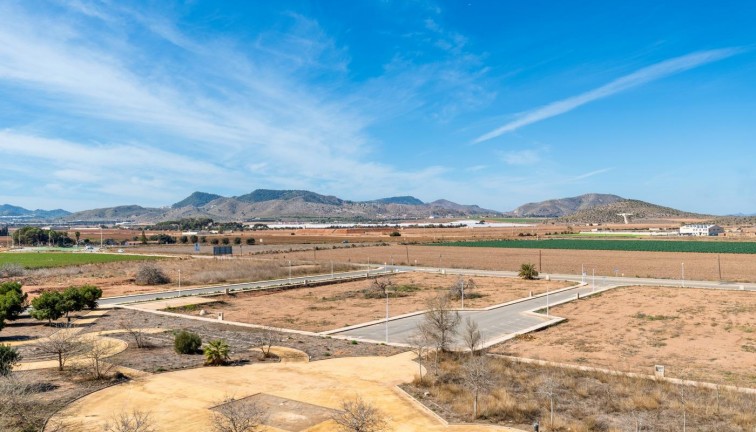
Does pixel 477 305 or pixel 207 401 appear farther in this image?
pixel 477 305

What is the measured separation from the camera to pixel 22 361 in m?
24.4

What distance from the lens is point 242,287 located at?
55938 mm

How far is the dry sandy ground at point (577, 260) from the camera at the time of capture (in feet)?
225

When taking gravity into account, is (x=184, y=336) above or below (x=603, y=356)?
above

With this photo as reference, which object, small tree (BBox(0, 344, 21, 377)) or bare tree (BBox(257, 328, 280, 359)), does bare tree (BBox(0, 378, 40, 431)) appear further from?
bare tree (BBox(257, 328, 280, 359))

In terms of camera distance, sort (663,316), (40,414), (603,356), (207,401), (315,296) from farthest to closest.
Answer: (315,296)
(663,316)
(603,356)
(207,401)
(40,414)

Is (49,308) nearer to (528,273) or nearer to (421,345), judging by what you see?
(421,345)

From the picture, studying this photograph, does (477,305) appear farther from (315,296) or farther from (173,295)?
(173,295)

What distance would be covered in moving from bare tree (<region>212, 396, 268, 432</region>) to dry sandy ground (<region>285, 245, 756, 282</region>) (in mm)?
61244

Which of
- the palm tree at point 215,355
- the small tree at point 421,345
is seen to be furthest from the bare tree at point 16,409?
the small tree at point 421,345

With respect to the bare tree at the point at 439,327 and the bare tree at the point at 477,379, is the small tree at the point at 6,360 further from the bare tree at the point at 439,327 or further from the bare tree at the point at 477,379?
the bare tree at the point at 439,327

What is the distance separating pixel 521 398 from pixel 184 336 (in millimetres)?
17798

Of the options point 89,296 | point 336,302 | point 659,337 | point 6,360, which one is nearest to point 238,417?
point 6,360

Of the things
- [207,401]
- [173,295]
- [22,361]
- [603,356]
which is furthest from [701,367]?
[173,295]
